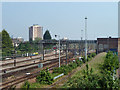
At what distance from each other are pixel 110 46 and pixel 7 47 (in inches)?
1220

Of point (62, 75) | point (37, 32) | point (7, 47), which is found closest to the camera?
point (62, 75)

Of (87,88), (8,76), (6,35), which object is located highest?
(6,35)

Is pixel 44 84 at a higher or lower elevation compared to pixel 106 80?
lower

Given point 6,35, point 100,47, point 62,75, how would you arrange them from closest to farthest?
1. point 62,75
2. point 6,35
3. point 100,47

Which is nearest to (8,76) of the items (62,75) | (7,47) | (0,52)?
(62,75)

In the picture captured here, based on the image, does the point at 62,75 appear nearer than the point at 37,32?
Yes

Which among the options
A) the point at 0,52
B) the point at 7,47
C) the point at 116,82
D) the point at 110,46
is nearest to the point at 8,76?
the point at 116,82

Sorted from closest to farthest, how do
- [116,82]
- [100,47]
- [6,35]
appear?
[116,82] < [6,35] < [100,47]

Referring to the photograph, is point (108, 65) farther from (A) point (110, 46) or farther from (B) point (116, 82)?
(A) point (110, 46)

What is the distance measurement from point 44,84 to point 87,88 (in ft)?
15.5

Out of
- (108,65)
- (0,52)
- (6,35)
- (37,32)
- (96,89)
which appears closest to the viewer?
(96,89)

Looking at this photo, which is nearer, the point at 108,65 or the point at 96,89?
the point at 96,89

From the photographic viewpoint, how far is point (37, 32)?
15988cm

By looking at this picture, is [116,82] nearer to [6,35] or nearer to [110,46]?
[110,46]
